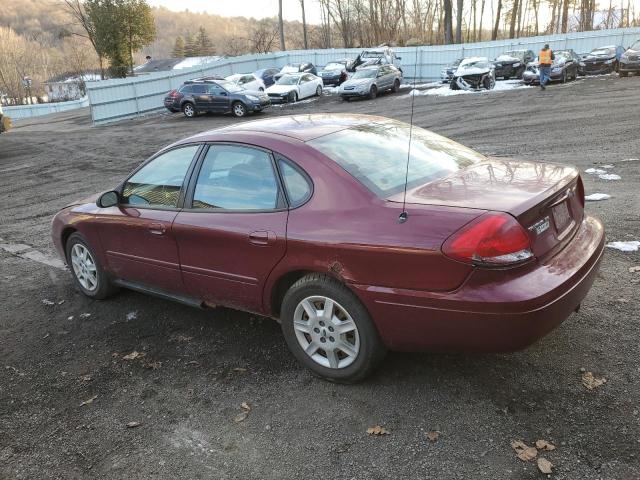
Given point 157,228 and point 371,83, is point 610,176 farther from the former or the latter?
point 371,83

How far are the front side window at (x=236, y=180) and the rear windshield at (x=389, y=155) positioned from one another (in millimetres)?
390

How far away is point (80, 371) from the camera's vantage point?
3.93m

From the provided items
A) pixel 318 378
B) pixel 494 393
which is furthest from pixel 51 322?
pixel 494 393

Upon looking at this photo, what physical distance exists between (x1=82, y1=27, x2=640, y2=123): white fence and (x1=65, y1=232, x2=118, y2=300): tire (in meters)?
24.0

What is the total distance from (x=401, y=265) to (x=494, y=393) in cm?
100

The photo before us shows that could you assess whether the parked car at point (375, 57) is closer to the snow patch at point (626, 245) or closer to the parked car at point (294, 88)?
the parked car at point (294, 88)

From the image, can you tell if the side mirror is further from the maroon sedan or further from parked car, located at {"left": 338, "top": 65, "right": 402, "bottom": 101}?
parked car, located at {"left": 338, "top": 65, "right": 402, "bottom": 101}

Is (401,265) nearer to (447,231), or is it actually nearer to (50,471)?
(447,231)

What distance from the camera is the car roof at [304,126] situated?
3.81 meters

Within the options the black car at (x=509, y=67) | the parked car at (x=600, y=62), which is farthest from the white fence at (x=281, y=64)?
the parked car at (x=600, y=62)

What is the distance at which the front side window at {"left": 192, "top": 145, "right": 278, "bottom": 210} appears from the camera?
11.8 feet

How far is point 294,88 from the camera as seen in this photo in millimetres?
26875

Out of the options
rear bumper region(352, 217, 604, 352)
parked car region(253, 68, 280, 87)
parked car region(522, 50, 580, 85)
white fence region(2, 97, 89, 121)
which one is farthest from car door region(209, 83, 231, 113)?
white fence region(2, 97, 89, 121)

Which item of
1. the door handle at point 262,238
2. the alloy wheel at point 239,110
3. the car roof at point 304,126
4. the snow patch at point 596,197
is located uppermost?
the car roof at point 304,126
